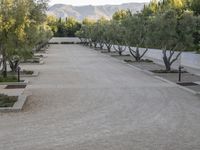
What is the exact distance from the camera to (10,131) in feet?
34.7

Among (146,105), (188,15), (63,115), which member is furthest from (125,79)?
(63,115)

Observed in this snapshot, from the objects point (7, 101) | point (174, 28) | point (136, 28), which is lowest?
point (7, 101)

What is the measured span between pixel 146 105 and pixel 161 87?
5280 mm

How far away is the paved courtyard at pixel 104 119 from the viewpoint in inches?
371

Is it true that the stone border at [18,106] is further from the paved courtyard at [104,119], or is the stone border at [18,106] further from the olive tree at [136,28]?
the olive tree at [136,28]

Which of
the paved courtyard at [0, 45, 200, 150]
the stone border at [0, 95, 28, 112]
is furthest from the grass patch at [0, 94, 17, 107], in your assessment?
the paved courtyard at [0, 45, 200, 150]

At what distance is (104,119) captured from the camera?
39.6ft

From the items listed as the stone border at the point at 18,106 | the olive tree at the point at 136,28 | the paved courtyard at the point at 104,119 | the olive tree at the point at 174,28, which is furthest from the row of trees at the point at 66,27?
the stone border at the point at 18,106

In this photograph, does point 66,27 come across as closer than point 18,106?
No

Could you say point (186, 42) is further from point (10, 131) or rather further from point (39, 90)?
point (10, 131)

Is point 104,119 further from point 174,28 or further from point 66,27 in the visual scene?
point 66,27

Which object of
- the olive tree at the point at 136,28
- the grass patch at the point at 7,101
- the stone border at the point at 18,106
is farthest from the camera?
the olive tree at the point at 136,28

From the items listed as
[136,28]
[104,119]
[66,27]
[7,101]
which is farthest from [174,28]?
[66,27]

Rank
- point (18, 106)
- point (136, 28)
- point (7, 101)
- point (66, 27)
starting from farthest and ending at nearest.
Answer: point (66, 27) → point (136, 28) → point (7, 101) → point (18, 106)
